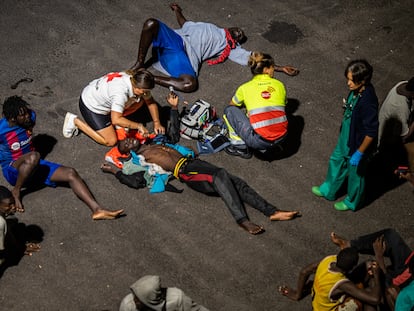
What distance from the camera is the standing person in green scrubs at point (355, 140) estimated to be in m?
5.62

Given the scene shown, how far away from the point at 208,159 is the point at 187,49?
180 cm

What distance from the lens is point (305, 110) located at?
7.79 metres

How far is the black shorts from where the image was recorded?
703cm

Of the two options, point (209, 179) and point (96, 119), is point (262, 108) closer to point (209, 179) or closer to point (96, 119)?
point (209, 179)

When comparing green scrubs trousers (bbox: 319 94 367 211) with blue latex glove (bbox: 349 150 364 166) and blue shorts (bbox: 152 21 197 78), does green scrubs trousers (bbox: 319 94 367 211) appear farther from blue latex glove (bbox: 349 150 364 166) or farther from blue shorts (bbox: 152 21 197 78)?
blue shorts (bbox: 152 21 197 78)

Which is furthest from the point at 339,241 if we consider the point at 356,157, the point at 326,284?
the point at 326,284

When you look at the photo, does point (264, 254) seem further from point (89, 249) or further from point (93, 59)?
point (93, 59)

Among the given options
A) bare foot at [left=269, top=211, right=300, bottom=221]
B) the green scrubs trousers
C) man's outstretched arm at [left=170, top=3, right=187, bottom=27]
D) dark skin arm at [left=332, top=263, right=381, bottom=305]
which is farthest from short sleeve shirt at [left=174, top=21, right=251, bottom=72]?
dark skin arm at [left=332, top=263, right=381, bottom=305]

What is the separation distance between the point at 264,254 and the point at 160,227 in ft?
3.76

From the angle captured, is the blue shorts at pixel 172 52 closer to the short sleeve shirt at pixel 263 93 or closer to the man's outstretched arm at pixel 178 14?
the man's outstretched arm at pixel 178 14

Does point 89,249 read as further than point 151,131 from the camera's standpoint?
No

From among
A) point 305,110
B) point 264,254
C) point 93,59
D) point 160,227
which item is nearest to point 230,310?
point 264,254

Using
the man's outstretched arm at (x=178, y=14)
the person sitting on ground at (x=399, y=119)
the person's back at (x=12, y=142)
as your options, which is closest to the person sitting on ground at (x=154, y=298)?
the person's back at (x=12, y=142)

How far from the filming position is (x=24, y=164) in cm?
629
